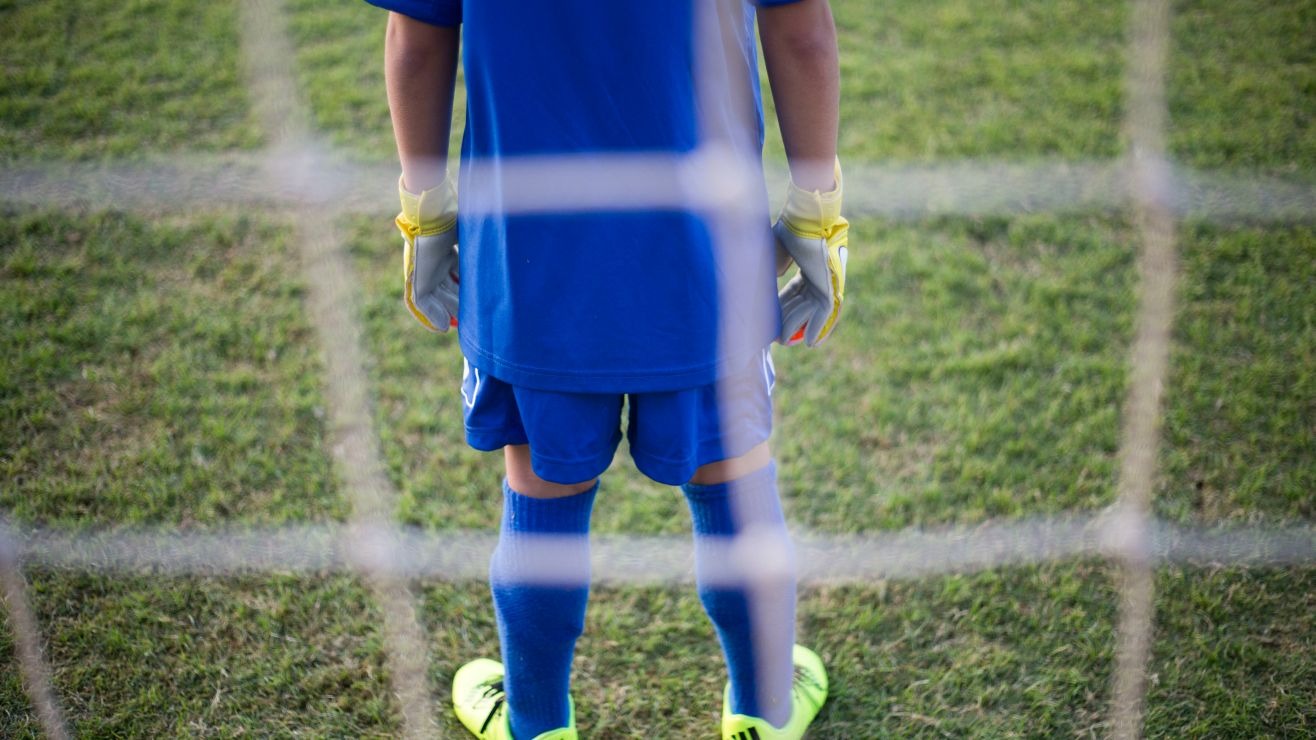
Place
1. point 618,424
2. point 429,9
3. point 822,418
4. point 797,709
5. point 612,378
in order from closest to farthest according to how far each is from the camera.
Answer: point 429,9 → point 612,378 → point 618,424 → point 797,709 → point 822,418

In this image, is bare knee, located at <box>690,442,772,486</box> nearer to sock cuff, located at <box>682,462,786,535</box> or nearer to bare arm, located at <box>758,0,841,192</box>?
sock cuff, located at <box>682,462,786,535</box>

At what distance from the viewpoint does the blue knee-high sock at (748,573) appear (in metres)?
1.26

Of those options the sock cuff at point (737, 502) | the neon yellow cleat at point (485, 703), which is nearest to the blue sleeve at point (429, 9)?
the sock cuff at point (737, 502)

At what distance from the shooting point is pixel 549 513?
126cm

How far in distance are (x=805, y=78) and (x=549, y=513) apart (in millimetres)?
589

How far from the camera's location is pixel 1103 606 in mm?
1697

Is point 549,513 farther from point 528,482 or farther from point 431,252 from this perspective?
point 431,252

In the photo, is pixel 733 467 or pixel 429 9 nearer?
pixel 429 9

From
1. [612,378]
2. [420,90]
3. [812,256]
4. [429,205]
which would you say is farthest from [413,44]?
[812,256]

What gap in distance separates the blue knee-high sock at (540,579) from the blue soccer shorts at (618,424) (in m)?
0.10

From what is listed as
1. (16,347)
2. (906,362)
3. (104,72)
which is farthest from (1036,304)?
(104,72)

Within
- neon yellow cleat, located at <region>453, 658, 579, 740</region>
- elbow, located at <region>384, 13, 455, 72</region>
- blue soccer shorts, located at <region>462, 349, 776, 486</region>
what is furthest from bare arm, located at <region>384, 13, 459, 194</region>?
neon yellow cleat, located at <region>453, 658, 579, 740</region>

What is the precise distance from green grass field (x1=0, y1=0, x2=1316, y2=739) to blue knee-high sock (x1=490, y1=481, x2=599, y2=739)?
0.97ft

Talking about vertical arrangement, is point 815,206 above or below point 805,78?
below
